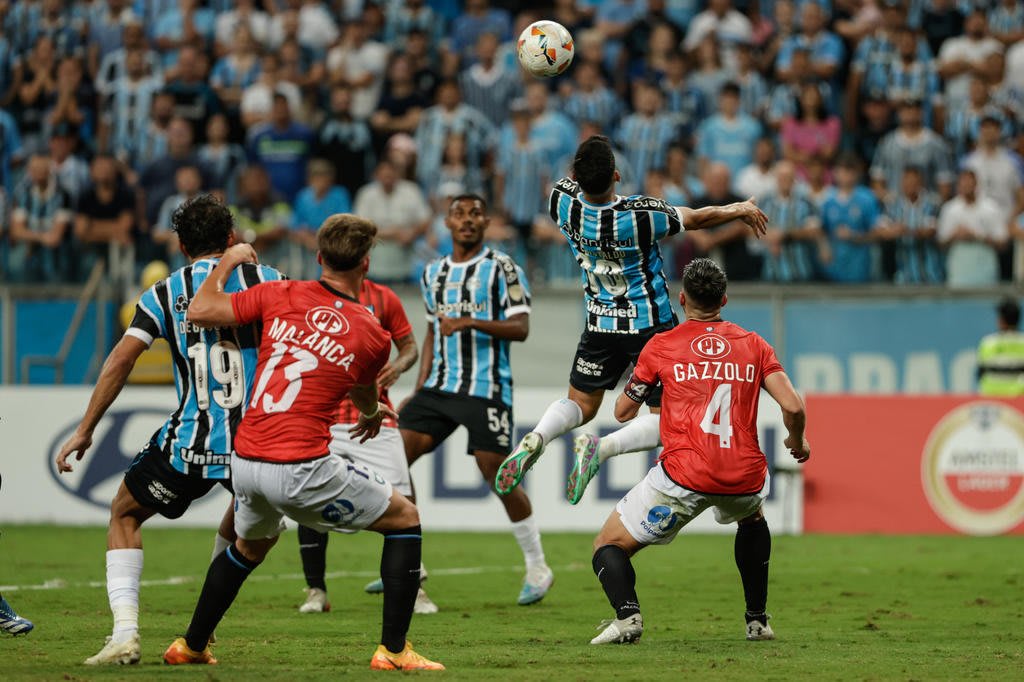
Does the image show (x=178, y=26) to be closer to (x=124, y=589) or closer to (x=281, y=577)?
(x=281, y=577)

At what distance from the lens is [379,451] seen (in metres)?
10.5

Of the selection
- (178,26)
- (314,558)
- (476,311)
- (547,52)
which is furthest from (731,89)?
(314,558)

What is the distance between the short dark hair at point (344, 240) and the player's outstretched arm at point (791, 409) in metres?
2.20

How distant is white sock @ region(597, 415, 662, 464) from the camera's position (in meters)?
9.59

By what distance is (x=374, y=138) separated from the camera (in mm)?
20234

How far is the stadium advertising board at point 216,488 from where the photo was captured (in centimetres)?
1603

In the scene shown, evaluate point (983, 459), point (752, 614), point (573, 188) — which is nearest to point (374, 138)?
point (983, 459)

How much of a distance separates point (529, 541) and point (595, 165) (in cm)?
291

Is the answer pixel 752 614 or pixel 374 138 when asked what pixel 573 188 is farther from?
pixel 374 138

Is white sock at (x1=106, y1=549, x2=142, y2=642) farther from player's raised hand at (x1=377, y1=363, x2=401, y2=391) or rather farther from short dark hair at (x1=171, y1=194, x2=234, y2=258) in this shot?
player's raised hand at (x1=377, y1=363, x2=401, y2=391)

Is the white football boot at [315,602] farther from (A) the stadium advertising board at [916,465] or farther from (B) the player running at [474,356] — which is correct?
(A) the stadium advertising board at [916,465]

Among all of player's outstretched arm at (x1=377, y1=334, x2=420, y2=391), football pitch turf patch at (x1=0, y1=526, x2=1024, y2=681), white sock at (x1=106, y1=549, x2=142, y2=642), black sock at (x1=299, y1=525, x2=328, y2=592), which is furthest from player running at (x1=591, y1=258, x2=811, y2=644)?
black sock at (x1=299, y1=525, x2=328, y2=592)

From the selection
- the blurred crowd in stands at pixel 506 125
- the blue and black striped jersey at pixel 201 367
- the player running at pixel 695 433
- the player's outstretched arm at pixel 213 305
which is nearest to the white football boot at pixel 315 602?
the player running at pixel 695 433

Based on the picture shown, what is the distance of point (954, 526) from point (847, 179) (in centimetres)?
423
